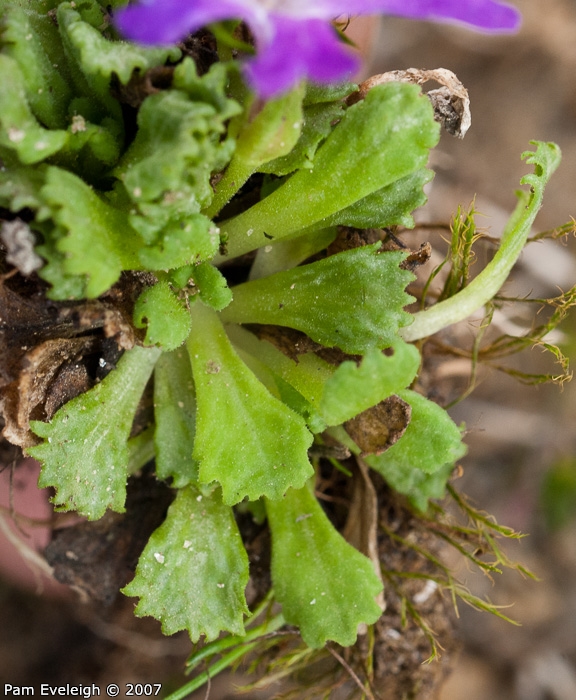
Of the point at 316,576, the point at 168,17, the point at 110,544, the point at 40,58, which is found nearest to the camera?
the point at 168,17

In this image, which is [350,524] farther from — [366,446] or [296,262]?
[296,262]

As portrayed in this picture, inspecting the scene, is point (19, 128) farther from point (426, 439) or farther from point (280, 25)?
point (426, 439)

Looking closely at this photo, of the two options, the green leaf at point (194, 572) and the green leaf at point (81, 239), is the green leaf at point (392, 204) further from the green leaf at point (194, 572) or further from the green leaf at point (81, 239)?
the green leaf at point (194, 572)

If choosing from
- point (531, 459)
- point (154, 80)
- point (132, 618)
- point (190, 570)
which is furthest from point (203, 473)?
point (531, 459)

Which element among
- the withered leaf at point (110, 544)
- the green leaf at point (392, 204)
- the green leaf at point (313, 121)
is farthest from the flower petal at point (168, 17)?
the withered leaf at point (110, 544)

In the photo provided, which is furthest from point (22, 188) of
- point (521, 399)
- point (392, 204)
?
point (521, 399)

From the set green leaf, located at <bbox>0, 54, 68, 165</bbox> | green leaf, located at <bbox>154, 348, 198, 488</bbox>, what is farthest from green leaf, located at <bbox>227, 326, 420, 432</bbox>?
green leaf, located at <bbox>0, 54, 68, 165</bbox>

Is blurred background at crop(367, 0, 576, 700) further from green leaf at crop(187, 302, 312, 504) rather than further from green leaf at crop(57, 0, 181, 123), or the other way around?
green leaf at crop(57, 0, 181, 123)
